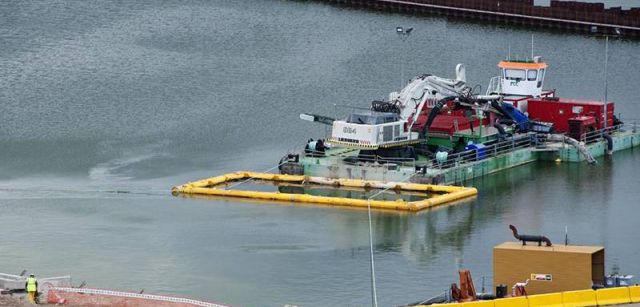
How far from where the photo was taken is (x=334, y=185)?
66.0 m

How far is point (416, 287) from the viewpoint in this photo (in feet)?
170

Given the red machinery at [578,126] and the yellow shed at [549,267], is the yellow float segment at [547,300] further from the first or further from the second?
the red machinery at [578,126]

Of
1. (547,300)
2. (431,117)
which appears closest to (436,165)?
(431,117)

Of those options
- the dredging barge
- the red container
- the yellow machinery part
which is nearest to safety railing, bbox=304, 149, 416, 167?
the dredging barge

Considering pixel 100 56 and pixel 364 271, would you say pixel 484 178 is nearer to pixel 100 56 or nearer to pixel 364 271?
pixel 364 271

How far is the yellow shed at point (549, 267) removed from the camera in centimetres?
4572

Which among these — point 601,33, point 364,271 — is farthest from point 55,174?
point 601,33

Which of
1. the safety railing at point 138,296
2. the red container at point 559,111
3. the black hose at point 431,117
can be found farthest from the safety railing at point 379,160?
the safety railing at point 138,296

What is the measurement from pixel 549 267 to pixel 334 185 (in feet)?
68.3

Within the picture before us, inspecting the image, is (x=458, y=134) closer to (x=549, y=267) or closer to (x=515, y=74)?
(x=515, y=74)

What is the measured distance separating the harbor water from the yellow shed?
184 inches

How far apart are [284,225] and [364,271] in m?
6.95

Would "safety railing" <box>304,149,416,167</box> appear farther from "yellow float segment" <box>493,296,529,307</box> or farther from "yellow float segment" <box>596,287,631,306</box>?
"yellow float segment" <box>596,287,631,306</box>

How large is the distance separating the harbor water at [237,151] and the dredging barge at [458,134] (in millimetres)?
914
